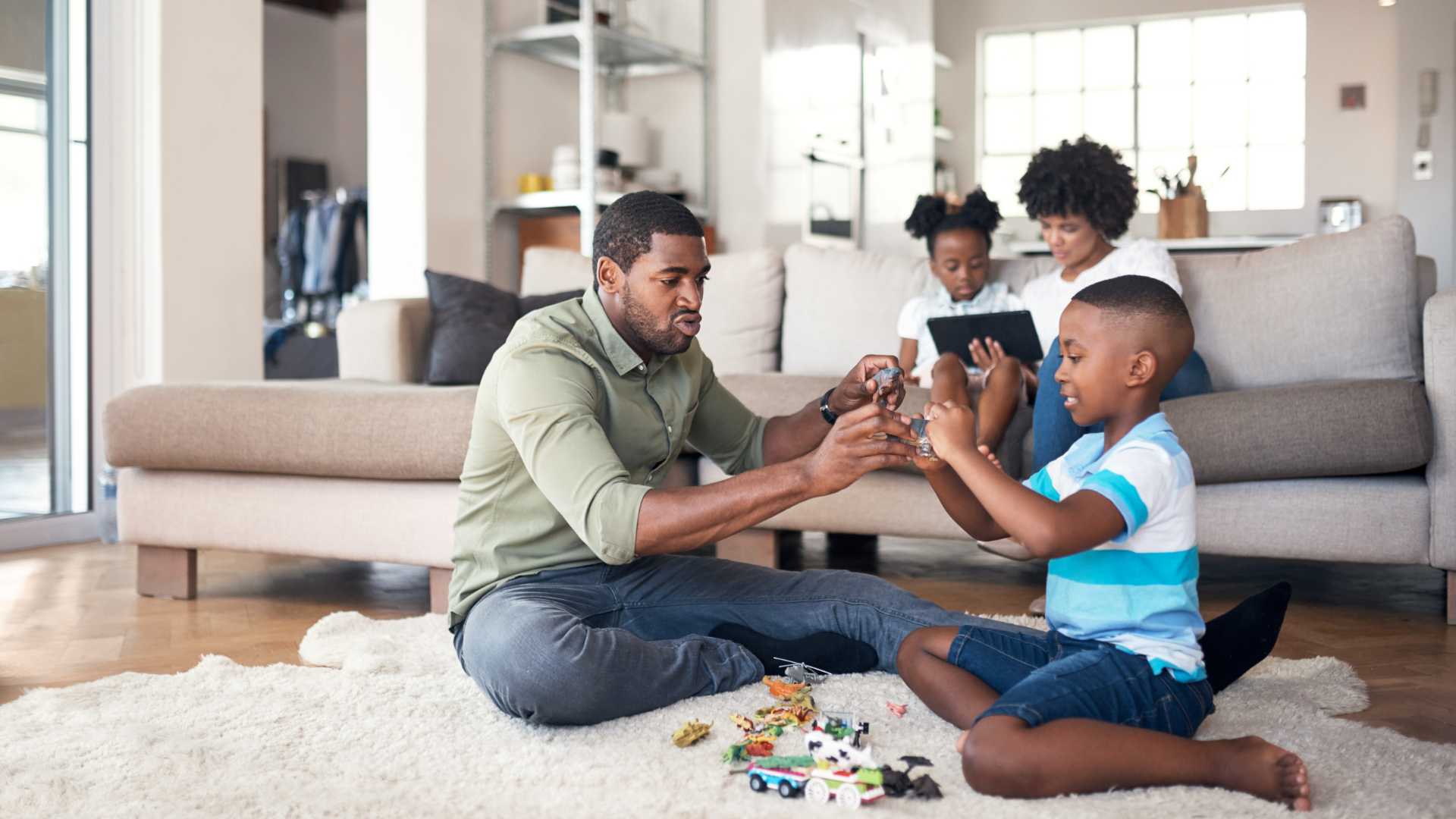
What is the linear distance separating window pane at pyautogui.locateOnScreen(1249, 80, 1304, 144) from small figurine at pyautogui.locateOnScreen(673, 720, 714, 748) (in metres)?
7.61

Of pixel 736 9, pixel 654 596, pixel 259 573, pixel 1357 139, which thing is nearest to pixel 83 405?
pixel 259 573

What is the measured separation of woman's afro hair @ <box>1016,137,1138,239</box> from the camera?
3.10 m

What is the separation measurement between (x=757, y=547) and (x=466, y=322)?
115cm

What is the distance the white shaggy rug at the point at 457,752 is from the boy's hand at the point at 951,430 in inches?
15.8

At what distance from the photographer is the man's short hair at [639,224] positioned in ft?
5.96

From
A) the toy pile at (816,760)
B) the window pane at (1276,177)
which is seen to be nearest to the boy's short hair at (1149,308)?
the toy pile at (816,760)

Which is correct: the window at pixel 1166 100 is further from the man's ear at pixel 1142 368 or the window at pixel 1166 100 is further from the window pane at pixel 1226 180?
the man's ear at pixel 1142 368

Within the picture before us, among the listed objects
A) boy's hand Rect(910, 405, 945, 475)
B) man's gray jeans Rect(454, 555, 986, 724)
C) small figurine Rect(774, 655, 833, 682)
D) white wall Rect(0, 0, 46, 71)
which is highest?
white wall Rect(0, 0, 46, 71)

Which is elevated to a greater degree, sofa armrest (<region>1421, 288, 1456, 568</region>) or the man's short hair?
the man's short hair

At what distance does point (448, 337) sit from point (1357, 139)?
630 cm

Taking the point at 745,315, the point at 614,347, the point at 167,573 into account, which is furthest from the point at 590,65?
the point at 614,347

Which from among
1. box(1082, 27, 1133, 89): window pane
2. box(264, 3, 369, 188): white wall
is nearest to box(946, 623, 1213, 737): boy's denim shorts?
box(1082, 27, 1133, 89): window pane

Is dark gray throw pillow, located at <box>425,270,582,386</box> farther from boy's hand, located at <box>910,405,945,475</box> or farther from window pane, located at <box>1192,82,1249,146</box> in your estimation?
window pane, located at <box>1192,82,1249,146</box>

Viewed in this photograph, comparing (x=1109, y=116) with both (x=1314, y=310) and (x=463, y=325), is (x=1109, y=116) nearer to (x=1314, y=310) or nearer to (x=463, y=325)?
(x=1314, y=310)
